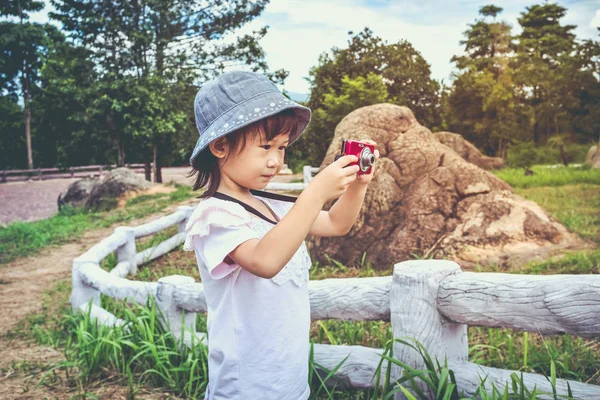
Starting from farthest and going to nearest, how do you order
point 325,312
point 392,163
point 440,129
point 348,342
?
point 440,129 < point 392,163 < point 348,342 < point 325,312

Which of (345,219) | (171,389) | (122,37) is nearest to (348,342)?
(171,389)

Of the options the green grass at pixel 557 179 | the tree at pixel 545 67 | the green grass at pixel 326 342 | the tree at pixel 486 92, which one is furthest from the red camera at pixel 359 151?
the tree at pixel 486 92

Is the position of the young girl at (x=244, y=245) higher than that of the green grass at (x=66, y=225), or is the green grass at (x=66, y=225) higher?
the young girl at (x=244, y=245)

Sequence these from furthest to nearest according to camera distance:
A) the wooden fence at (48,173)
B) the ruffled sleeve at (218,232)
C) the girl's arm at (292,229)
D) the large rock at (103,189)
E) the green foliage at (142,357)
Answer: the wooden fence at (48,173), the large rock at (103,189), the green foliage at (142,357), the ruffled sleeve at (218,232), the girl's arm at (292,229)

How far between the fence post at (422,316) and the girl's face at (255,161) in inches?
38.3

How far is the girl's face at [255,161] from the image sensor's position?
5.62 feet

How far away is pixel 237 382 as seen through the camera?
5.74ft

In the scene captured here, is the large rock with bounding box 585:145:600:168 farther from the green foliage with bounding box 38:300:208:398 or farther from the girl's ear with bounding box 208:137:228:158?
the girl's ear with bounding box 208:137:228:158

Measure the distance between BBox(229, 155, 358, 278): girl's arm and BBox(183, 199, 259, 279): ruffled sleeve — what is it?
81 mm

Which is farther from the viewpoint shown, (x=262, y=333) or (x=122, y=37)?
(x=122, y=37)

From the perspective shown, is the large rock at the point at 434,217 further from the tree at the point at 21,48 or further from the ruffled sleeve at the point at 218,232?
the tree at the point at 21,48

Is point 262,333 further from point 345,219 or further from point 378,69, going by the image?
point 378,69

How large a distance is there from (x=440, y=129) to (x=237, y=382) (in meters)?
18.5

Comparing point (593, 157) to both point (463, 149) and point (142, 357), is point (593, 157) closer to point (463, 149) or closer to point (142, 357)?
point (463, 149)
